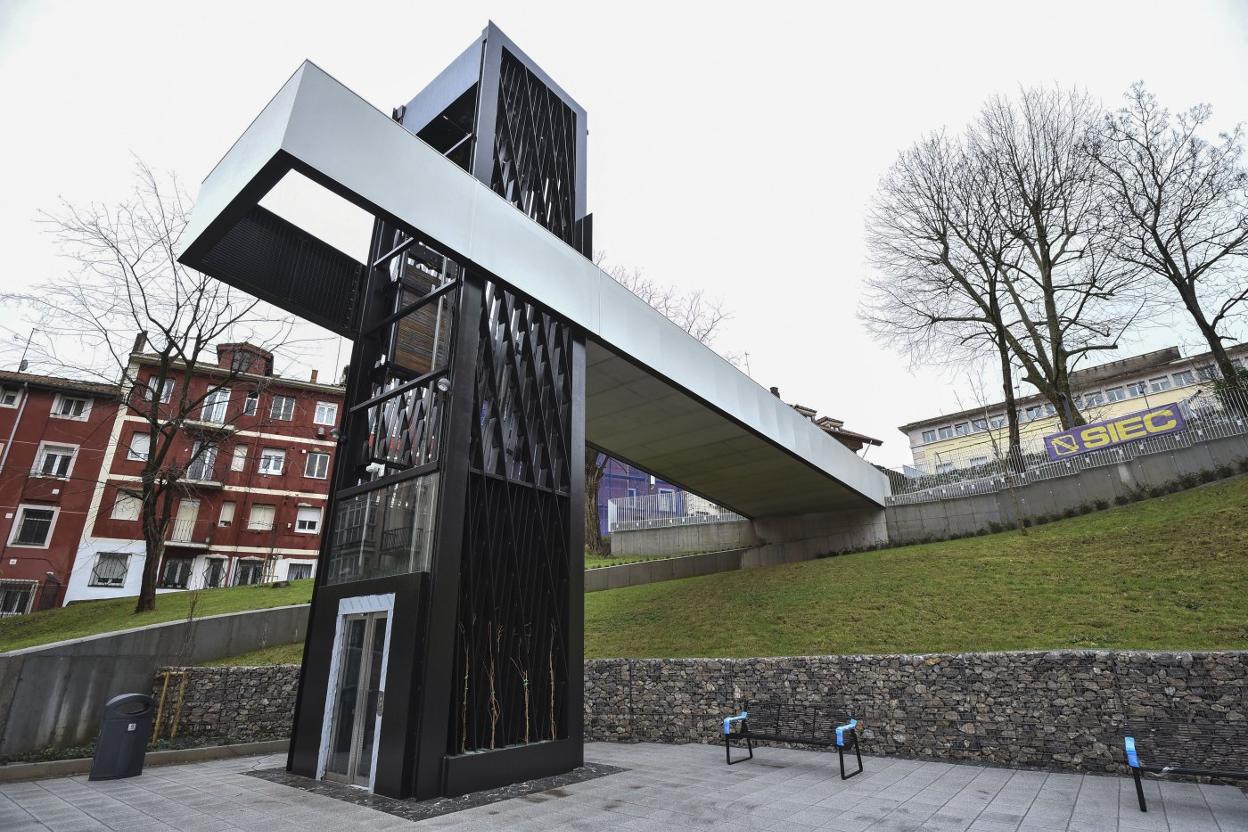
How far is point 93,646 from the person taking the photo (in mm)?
11461

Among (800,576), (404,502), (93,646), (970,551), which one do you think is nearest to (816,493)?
(800,576)

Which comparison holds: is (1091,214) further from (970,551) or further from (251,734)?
(251,734)

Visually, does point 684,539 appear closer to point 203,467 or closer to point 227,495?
point 227,495

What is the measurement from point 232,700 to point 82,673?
2.57m

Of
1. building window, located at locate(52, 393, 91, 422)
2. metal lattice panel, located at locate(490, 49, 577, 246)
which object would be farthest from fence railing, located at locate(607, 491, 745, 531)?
building window, located at locate(52, 393, 91, 422)

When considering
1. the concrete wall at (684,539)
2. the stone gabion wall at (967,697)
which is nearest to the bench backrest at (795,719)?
the stone gabion wall at (967,697)

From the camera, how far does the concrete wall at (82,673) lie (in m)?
10.1

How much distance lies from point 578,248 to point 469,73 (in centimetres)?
362

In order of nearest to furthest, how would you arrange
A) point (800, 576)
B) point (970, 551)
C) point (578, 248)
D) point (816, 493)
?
point (578, 248) < point (970, 551) < point (800, 576) < point (816, 493)

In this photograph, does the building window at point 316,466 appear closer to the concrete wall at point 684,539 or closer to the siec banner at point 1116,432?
the concrete wall at point 684,539

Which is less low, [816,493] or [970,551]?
[816,493]

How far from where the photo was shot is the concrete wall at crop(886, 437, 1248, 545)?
53.5 feet

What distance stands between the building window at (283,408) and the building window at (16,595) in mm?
12280

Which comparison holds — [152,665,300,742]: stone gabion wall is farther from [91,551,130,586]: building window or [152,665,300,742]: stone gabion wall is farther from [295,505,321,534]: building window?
[295,505,321,534]: building window
